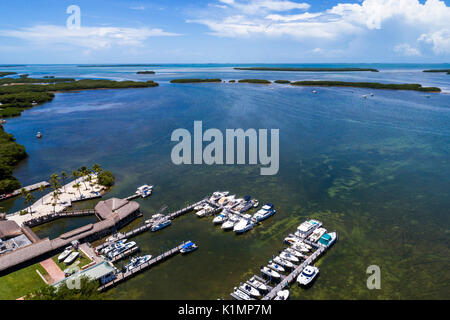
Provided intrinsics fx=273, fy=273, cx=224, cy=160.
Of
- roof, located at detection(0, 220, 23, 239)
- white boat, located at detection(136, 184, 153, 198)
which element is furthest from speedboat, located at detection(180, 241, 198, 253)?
roof, located at detection(0, 220, 23, 239)

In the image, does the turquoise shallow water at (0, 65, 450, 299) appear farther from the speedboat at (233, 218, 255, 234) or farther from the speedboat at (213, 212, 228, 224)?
the speedboat at (213, 212, 228, 224)

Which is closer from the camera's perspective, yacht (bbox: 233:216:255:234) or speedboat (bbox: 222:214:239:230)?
yacht (bbox: 233:216:255:234)

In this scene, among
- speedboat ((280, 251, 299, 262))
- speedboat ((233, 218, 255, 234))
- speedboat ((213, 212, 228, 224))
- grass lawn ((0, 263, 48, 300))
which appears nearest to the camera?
grass lawn ((0, 263, 48, 300))

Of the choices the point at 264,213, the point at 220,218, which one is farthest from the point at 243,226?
the point at 264,213

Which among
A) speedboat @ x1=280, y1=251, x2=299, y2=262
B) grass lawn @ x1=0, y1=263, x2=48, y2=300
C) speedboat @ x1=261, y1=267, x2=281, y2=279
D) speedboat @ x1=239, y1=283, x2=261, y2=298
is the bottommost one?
speedboat @ x1=239, y1=283, x2=261, y2=298

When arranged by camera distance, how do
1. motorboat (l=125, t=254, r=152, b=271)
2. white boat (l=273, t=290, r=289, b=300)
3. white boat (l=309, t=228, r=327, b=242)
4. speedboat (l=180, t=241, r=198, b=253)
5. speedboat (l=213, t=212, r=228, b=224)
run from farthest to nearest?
speedboat (l=213, t=212, r=228, b=224), white boat (l=309, t=228, r=327, b=242), speedboat (l=180, t=241, r=198, b=253), motorboat (l=125, t=254, r=152, b=271), white boat (l=273, t=290, r=289, b=300)

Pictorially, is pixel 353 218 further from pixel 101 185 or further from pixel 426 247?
pixel 101 185

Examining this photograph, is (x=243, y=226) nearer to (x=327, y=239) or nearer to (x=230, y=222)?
(x=230, y=222)
